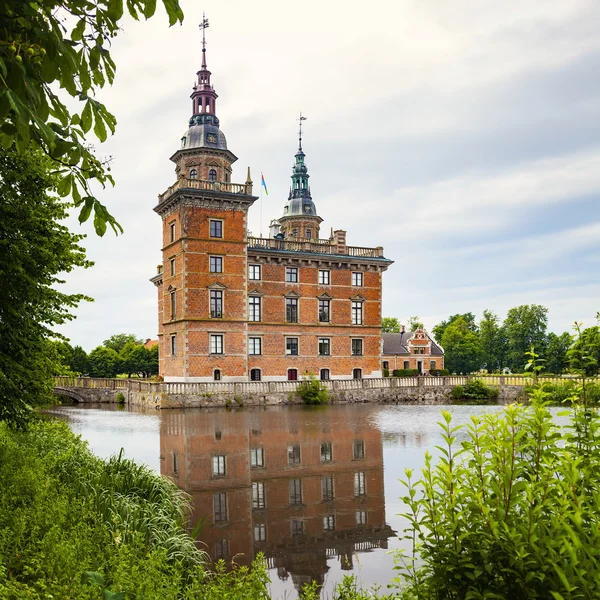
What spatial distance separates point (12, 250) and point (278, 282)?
31653mm

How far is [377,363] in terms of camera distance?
44500mm

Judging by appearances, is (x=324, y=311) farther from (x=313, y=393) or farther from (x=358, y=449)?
(x=358, y=449)

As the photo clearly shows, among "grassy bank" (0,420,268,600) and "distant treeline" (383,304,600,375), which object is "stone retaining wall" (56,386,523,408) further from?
"distant treeline" (383,304,600,375)

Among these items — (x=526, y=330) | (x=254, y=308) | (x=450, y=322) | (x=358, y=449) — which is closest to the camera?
(x=358, y=449)

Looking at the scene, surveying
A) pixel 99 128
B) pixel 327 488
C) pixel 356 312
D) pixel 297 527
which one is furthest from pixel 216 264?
pixel 99 128

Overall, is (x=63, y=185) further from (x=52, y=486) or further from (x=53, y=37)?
(x=52, y=486)

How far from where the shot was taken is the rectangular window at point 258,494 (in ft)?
38.6

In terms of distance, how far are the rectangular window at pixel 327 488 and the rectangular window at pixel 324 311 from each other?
29.1 m

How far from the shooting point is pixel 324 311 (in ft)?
142

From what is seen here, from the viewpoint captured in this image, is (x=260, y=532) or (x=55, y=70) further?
(x=260, y=532)

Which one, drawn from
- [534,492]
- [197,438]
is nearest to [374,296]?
[197,438]

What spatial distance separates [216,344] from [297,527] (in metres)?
27.6

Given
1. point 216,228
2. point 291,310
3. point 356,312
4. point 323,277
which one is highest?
point 216,228

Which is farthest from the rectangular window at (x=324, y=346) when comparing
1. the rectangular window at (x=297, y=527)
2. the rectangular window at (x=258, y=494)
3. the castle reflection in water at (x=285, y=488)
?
the rectangular window at (x=297, y=527)
